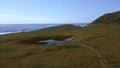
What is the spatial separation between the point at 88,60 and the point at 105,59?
34.4 inches

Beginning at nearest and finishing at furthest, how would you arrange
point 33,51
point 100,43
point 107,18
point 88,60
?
point 88,60
point 33,51
point 100,43
point 107,18

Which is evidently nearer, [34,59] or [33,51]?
[34,59]

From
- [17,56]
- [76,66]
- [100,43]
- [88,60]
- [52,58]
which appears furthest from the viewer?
[100,43]

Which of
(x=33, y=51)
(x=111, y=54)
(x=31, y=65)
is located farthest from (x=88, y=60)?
(x=33, y=51)

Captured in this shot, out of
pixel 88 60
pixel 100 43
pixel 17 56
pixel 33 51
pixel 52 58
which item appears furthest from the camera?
pixel 100 43

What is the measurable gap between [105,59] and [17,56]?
4702mm

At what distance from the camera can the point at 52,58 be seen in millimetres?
11398

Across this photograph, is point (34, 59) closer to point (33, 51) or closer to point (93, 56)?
point (33, 51)

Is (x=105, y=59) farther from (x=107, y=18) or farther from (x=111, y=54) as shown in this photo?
(x=107, y=18)

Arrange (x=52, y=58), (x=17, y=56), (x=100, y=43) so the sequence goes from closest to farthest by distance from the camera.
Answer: (x=52, y=58) < (x=17, y=56) < (x=100, y=43)

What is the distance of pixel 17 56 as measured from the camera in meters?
12.2

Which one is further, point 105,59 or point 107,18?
point 107,18

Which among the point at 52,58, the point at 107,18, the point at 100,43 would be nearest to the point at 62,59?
the point at 52,58

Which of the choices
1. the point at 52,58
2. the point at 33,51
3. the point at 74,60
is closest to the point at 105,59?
the point at 74,60
